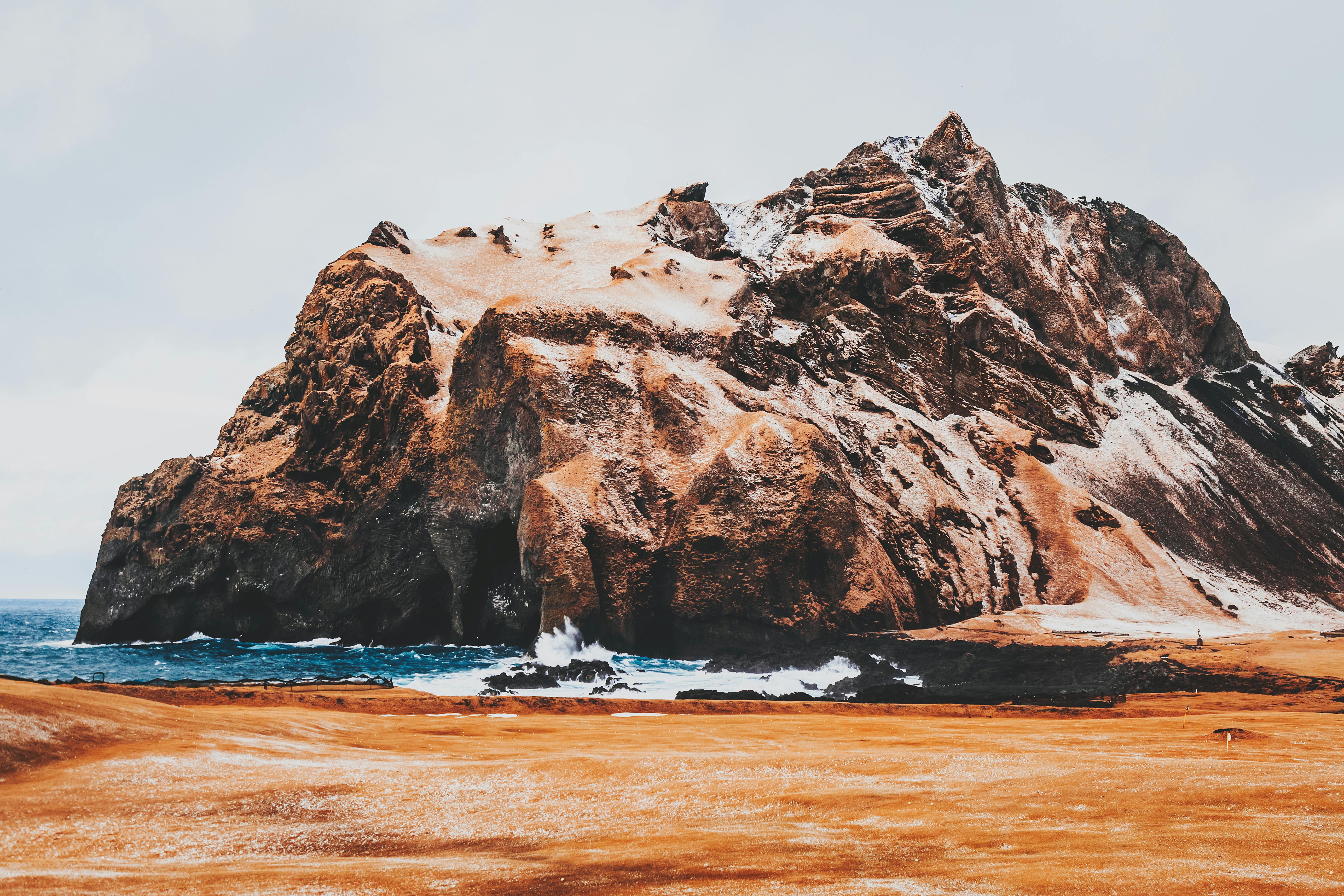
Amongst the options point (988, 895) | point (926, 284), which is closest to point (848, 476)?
point (926, 284)

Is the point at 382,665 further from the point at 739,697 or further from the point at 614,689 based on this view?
the point at 739,697

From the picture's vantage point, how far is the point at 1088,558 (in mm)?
55688

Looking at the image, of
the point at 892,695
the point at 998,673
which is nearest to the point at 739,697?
the point at 892,695

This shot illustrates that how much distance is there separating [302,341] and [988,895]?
7166 centimetres

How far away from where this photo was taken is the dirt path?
7133mm

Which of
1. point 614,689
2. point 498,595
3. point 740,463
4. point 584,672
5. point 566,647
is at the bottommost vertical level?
point 614,689

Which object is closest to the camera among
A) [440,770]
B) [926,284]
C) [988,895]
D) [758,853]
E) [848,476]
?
[988,895]

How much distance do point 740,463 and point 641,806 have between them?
37382 millimetres

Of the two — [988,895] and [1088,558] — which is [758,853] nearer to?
[988,895]

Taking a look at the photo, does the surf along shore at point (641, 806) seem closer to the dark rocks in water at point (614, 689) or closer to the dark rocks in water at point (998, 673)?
the dark rocks in water at point (998, 673)

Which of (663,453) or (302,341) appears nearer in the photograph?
(663,453)

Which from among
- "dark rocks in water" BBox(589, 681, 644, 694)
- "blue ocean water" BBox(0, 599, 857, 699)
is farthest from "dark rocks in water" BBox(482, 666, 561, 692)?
"dark rocks in water" BBox(589, 681, 644, 694)

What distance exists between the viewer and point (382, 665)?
43469 mm

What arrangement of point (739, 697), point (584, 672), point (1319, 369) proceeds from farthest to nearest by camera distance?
point (1319, 369), point (584, 672), point (739, 697)
